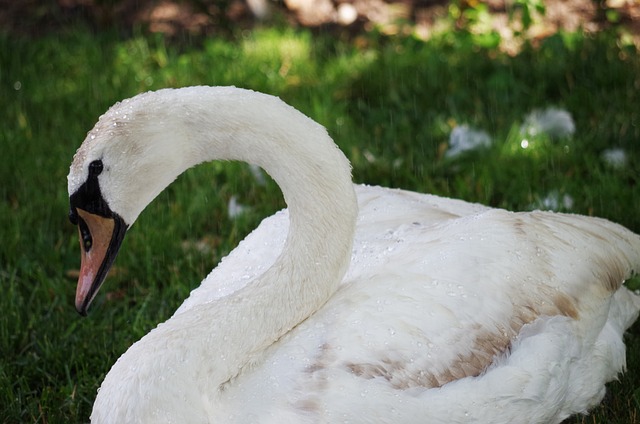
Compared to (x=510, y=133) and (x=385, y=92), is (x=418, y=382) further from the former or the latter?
(x=385, y=92)

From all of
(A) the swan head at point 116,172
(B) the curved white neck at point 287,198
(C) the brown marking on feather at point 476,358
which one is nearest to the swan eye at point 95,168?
(A) the swan head at point 116,172

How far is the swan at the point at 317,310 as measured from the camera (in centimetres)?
280

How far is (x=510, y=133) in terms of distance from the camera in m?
5.25

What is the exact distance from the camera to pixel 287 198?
3023 millimetres

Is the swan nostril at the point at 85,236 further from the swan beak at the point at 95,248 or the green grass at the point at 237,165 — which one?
the green grass at the point at 237,165

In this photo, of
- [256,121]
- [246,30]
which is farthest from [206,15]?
[256,121]

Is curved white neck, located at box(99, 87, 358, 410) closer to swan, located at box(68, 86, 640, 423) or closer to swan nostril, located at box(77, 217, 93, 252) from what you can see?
swan, located at box(68, 86, 640, 423)

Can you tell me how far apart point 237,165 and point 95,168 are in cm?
248

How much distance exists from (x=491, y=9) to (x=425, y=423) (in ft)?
14.9

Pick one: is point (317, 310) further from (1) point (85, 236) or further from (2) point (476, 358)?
(1) point (85, 236)

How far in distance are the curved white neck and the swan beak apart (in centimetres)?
20

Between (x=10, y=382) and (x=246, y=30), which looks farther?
(x=246, y=30)

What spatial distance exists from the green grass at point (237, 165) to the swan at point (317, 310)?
0.50 metres

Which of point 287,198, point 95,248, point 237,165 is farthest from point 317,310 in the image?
point 237,165
